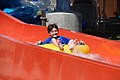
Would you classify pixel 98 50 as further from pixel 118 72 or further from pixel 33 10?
pixel 33 10

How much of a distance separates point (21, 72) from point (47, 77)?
56cm

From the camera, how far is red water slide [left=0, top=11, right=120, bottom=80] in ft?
13.5

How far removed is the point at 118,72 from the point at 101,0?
37.5 ft

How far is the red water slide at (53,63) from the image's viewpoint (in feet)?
13.5

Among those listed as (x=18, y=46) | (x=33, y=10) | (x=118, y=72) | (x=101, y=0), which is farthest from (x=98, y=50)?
(x=101, y=0)

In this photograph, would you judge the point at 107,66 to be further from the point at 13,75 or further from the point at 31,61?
the point at 13,75

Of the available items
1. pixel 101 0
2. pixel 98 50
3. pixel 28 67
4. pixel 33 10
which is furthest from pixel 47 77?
pixel 101 0

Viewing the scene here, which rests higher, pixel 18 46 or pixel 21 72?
pixel 18 46

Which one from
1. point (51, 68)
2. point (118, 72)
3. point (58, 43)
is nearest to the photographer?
point (118, 72)

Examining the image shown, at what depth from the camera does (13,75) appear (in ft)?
17.2

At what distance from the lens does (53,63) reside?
4.59 meters

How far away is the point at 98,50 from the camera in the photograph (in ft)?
20.2

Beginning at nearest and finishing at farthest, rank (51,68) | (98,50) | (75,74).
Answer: (75,74) → (51,68) → (98,50)

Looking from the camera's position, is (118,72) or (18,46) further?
(18,46)
